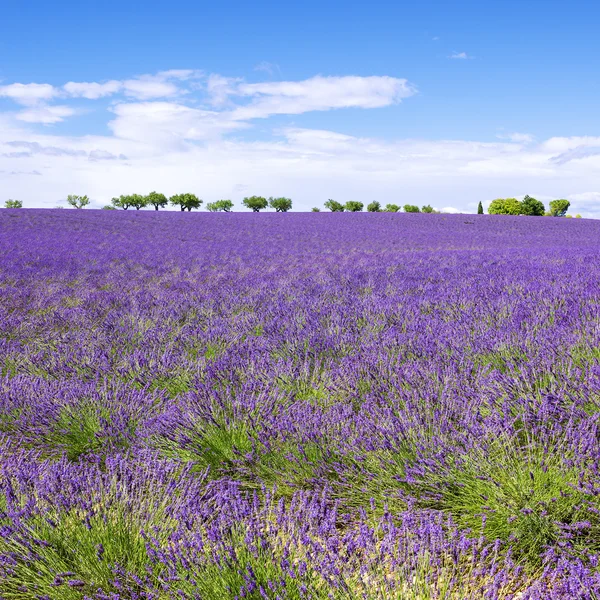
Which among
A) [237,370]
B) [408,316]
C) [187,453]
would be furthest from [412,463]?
[408,316]

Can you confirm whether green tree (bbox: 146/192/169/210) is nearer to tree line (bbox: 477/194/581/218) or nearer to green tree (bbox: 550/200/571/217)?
tree line (bbox: 477/194/581/218)

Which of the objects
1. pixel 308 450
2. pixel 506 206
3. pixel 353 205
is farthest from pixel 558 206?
pixel 308 450

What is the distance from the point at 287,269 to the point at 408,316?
506cm

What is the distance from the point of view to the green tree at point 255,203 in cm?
4888

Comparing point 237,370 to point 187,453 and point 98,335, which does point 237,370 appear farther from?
point 98,335

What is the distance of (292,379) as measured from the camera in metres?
2.82

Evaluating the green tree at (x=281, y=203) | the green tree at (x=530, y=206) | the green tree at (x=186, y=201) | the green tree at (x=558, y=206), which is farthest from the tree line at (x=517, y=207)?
the green tree at (x=186, y=201)

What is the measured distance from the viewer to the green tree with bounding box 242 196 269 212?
1924 inches

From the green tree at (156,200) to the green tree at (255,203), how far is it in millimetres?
8917

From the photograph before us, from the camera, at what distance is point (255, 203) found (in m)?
48.9

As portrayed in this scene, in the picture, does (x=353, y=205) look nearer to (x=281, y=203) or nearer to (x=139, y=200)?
(x=281, y=203)

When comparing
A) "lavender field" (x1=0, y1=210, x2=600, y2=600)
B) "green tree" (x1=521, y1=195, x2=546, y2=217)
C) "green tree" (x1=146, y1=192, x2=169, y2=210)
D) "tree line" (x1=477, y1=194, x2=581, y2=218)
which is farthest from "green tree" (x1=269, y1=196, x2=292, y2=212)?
"lavender field" (x1=0, y1=210, x2=600, y2=600)

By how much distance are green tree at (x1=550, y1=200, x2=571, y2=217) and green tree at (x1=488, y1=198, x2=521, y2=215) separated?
9942mm

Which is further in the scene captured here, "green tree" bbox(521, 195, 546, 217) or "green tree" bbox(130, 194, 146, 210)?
"green tree" bbox(130, 194, 146, 210)
